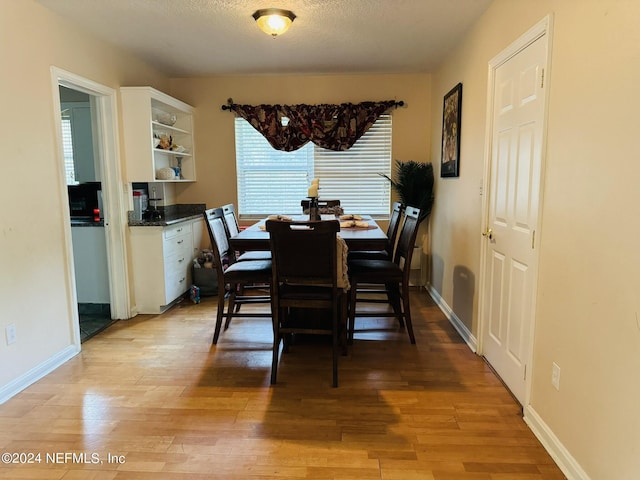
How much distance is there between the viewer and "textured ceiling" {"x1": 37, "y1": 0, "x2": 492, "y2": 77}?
9.16 ft

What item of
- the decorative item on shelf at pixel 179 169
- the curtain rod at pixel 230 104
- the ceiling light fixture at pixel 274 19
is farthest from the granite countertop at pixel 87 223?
the ceiling light fixture at pixel 274 19

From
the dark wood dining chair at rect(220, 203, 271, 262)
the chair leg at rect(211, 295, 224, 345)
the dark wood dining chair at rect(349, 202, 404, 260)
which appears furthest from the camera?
the dark wood dining chair at rect(349, 202, 404, 260)

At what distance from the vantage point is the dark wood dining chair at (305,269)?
93.9 inches

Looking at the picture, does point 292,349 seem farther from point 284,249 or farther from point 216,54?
point 216,54

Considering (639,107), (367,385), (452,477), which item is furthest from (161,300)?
(639,107)

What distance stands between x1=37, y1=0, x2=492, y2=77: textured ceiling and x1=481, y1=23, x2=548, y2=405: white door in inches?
32.9

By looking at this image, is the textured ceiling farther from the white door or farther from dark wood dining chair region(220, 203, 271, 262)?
dark wood dining chair region(220, 203, 271, 262)

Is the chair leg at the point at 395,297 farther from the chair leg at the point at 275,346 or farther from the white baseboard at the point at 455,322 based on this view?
the chair leg at the point at 275,346

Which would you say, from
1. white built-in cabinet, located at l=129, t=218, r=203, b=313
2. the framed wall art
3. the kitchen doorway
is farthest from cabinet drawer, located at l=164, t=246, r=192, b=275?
the framed wall art


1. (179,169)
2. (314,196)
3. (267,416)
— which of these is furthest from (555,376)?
(179,169)

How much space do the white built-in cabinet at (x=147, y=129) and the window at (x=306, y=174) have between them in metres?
0.76

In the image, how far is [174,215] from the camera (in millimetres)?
4531

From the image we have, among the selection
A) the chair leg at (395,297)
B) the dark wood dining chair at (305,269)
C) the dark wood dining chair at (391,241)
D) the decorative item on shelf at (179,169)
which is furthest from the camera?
the decorative item on shelf at (179,169)

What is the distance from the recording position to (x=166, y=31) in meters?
3.27
